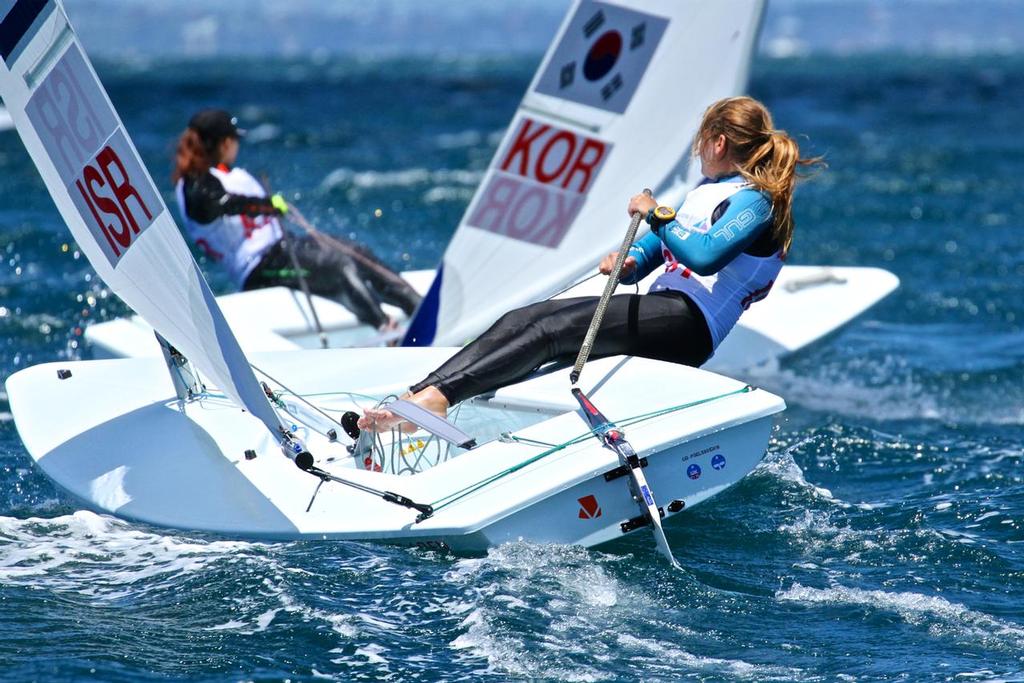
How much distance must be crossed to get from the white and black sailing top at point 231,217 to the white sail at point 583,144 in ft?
2.97

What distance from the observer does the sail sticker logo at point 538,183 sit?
5254mm

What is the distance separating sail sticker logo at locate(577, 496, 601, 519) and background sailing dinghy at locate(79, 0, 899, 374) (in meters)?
1.92

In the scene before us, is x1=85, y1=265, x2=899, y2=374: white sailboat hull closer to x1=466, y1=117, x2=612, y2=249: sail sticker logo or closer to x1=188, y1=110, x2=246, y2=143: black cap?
x1=466, y1=117, x2=612, y2=249: sail sticker logo

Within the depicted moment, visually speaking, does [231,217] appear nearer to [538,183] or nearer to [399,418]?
[538,183]

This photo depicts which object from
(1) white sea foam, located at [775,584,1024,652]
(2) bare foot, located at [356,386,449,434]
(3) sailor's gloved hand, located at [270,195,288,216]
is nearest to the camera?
(1) white sea foam, located at [775,584,1024,652]

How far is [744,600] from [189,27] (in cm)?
11487

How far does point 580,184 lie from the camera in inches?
214

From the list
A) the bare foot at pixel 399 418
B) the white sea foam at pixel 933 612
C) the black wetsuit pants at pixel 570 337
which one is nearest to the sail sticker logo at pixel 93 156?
the bare foot at pixel 399 418

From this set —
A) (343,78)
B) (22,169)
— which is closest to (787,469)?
(22,169)

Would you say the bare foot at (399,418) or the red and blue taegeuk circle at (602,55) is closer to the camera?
the bare foot at (399,418)

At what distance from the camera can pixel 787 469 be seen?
4.26 m

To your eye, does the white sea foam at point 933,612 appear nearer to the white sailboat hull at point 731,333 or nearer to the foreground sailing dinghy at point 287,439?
the foreground sailing dinghy at point 287,439

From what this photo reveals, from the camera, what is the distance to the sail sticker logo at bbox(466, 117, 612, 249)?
17.2 ft

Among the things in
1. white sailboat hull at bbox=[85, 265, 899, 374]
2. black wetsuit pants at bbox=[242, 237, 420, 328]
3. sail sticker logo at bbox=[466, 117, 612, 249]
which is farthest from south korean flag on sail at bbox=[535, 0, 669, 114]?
black wetsuit pants at bbox=[242, 237, 420, 328]
